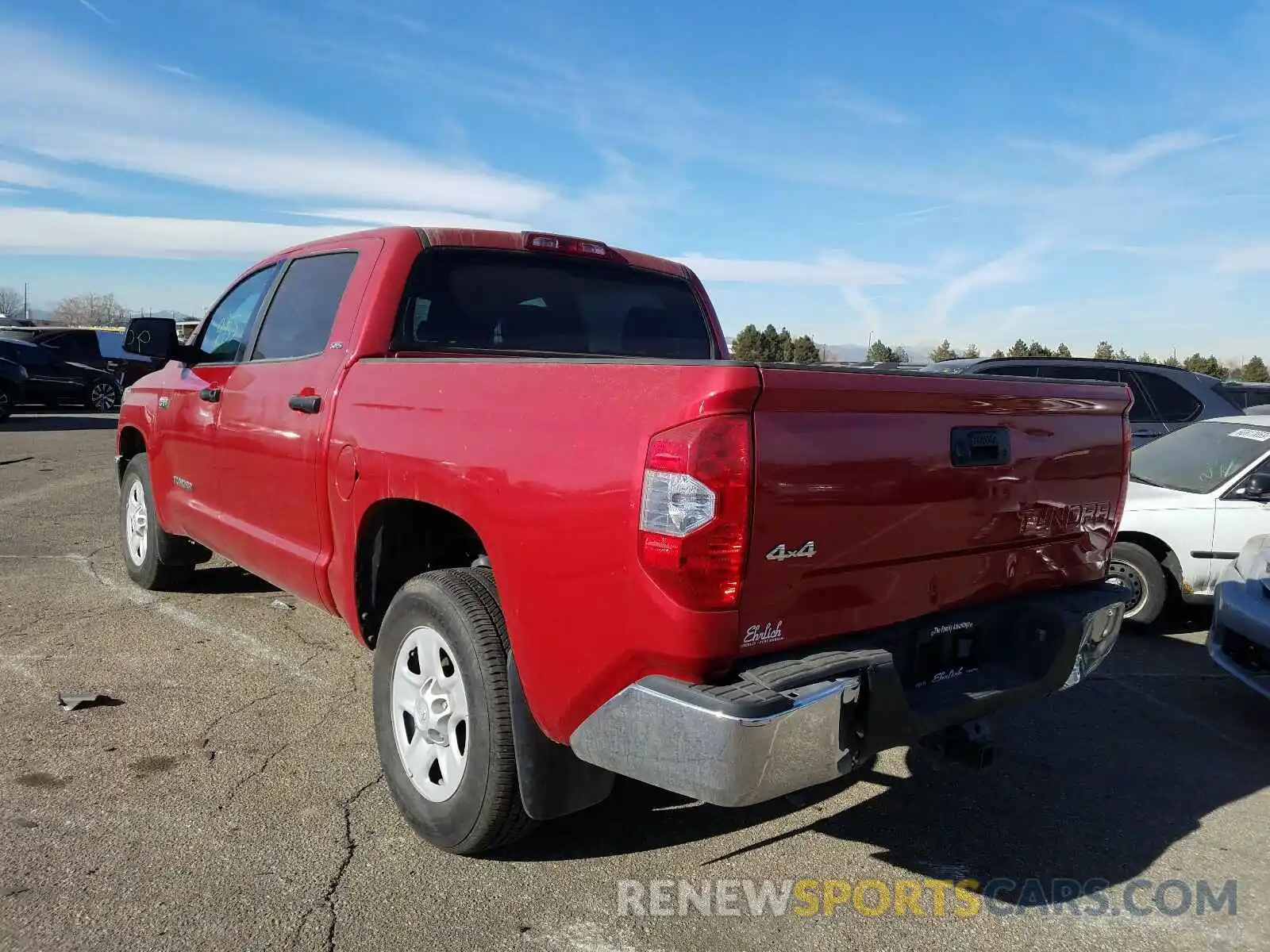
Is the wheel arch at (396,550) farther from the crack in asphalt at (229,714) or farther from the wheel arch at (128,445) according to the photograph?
the wheel arch at (128,445)

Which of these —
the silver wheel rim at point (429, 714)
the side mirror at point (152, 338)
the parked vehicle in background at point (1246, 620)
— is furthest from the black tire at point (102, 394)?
the parked vehicle in background at point (1246, 620)

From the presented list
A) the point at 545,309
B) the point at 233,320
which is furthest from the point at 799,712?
the point at 233,320

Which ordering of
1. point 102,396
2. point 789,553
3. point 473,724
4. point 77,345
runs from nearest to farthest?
point 789,553 < point 473,724 < point 77,345 < point 102,396

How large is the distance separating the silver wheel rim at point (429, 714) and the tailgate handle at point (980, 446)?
158 cm

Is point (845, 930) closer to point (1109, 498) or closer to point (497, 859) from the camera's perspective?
point (497, 859)

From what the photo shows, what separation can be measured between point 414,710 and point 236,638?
239 centimetres

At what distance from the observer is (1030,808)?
11.6ft

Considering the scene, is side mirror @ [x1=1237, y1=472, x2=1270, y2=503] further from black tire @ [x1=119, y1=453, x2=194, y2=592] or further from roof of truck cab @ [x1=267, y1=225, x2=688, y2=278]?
black tire @ [x1=119, y1=453, x2=194, y2=592]

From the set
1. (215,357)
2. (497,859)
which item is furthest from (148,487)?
(497,859)

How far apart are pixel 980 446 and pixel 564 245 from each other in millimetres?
2178

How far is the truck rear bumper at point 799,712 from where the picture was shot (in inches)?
85.3

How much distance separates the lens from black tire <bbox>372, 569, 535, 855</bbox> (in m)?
2.74

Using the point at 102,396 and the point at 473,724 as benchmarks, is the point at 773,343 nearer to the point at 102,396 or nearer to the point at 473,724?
the point at 473,724

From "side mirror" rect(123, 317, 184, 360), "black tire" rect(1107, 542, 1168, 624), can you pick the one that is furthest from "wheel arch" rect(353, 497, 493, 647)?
"black tire" rect(1107, 542, 1168, 624)
